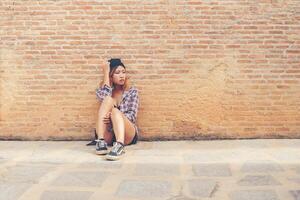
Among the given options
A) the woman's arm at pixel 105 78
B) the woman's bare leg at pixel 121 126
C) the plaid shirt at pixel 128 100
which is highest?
the woman's arm at pixel 105 78

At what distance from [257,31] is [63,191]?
142 inches

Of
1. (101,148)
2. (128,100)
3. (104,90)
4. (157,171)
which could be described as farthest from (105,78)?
(157,171)

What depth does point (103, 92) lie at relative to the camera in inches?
207

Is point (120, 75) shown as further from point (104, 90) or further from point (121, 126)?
point (121, 126)

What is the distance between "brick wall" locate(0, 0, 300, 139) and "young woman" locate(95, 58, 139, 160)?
0.26 metres

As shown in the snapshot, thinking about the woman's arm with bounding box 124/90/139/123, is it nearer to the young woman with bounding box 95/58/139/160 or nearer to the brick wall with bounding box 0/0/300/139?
the young woman with bounding box 95/58/139/160

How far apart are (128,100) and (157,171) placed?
1599mm

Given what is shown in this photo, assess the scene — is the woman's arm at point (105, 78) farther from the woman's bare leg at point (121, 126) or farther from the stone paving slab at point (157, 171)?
the stone paving slab at point (157, 171)

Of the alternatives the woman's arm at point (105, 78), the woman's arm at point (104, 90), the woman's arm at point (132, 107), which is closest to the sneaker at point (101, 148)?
the woman's arm at point (132, 107)

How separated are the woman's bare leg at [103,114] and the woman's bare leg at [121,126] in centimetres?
12

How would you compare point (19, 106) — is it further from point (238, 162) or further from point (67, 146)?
point (238, 162)

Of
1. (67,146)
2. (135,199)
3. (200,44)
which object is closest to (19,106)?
(67,146)

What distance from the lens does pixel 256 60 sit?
5496mm

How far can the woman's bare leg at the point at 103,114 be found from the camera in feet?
15.8
